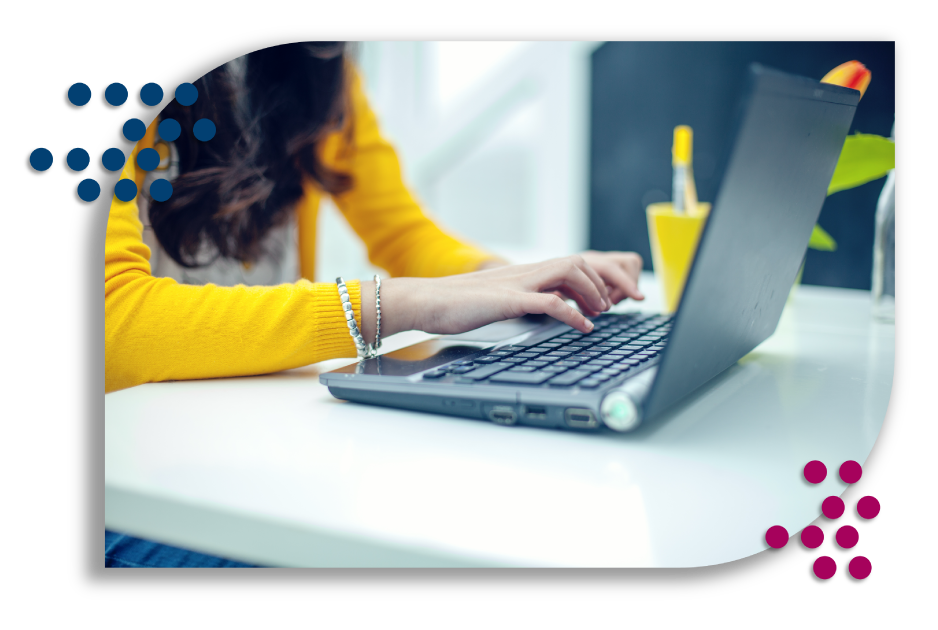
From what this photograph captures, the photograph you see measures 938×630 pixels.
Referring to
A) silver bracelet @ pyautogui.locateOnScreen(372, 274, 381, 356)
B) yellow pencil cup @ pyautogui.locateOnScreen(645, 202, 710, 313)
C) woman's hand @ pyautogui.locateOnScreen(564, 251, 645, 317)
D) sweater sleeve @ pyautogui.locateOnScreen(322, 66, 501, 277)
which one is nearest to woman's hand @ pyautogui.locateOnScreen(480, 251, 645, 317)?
woman's hand @ pyautogui.locateOnScreen(564, 251, 645, 317)

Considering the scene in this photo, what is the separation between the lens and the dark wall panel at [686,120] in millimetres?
1200

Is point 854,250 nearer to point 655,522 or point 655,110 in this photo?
point 655,110

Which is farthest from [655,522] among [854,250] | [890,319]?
[854,250]

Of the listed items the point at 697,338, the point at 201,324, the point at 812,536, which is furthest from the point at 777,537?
the point at 201,324

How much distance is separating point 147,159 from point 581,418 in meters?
0.38

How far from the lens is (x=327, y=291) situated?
0.56 metres

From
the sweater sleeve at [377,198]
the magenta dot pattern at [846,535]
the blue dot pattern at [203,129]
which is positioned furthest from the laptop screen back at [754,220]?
the sweater sleeve at [377,198]

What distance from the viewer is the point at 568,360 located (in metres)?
0.48

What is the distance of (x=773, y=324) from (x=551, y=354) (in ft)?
0.89

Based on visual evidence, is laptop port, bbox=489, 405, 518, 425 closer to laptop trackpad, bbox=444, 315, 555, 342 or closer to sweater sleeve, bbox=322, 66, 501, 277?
laptop trackpad, bbox=444, 315, 555, 342

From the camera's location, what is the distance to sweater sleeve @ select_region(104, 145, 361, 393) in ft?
1.74

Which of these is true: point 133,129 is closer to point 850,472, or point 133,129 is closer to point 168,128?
point 168,128

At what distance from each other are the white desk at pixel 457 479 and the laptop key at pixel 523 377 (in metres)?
0.03

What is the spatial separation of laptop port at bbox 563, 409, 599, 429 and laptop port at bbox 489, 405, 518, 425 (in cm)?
4
